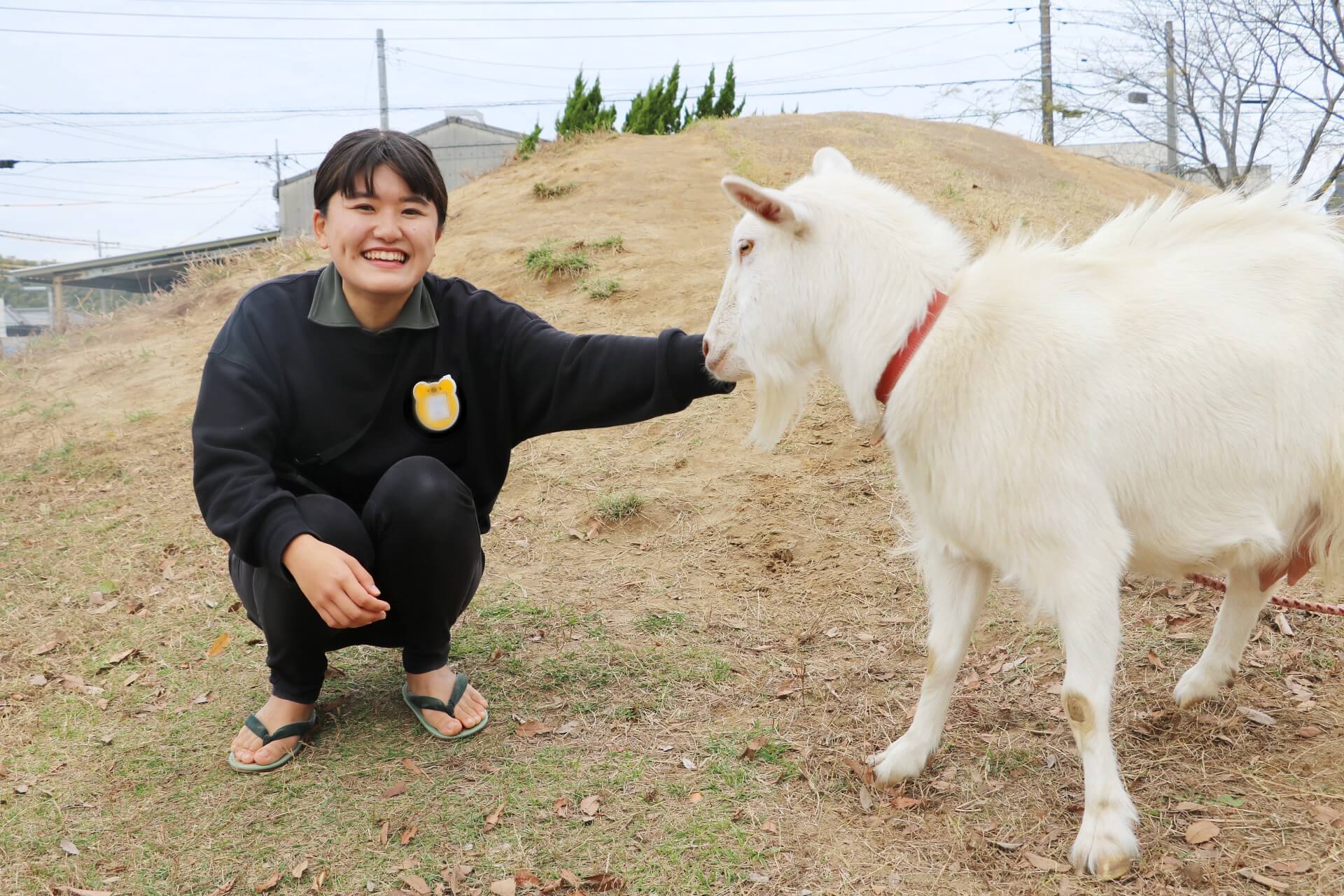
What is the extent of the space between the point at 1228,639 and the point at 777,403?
58.1 inches

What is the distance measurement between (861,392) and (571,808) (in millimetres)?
1286

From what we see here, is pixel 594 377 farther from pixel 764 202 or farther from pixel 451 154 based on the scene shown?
pixel 451 154

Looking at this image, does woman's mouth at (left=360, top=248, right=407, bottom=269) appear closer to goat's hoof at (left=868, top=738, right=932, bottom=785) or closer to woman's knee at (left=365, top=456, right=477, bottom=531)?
woman's knee at (left=365, top=456, right=477, bottom=531)

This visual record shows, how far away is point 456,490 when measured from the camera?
2734 millimetres

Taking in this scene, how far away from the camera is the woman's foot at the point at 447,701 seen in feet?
9.45

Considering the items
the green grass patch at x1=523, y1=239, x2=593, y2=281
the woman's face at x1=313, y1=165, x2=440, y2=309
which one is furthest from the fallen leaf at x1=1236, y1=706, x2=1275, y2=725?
the green grass patch at x1=523, y1=239, x2=593, y2=281

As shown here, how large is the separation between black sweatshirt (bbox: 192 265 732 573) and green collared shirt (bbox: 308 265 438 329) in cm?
2

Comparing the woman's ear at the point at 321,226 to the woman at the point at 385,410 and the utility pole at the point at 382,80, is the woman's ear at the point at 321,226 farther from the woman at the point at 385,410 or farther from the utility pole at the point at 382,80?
the utility pole at the point at 382,80

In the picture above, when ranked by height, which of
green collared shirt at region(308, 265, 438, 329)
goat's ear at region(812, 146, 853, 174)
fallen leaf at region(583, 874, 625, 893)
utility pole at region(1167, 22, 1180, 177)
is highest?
utility pole at region(1167, 22, 1180, 177)

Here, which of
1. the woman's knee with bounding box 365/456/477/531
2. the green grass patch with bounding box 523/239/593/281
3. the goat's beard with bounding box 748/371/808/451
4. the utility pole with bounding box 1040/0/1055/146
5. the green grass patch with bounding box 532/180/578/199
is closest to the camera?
the goat's beard with bounding box 748/371/808/451

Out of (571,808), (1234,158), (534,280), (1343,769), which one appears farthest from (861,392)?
(1234,158)

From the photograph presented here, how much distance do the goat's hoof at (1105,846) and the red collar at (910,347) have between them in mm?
1066

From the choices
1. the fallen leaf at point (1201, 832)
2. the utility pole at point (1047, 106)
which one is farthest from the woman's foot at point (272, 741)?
the utility pole at point (1047, 106)

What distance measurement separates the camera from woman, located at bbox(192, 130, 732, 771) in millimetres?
2572
